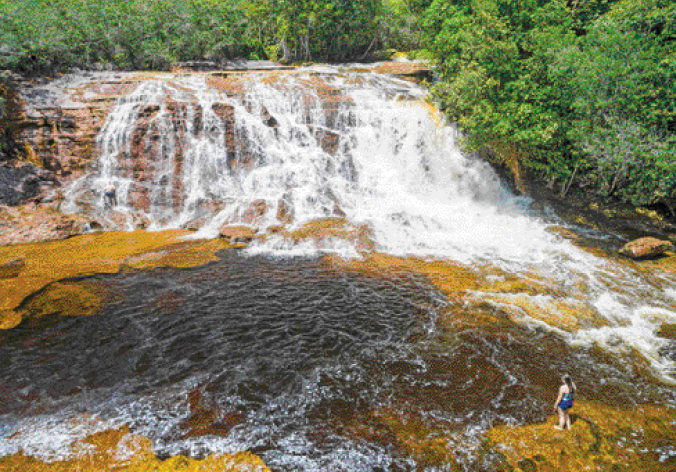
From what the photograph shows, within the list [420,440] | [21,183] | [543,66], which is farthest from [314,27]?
[420,440]

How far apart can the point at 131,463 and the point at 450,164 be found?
17728mm

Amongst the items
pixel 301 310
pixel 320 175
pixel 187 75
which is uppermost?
pixel 187 75

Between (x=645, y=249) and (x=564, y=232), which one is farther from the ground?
(x=645, y=249)

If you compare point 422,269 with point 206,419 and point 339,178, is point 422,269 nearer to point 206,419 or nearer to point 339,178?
point 206,419

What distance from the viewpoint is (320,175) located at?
55.2ft

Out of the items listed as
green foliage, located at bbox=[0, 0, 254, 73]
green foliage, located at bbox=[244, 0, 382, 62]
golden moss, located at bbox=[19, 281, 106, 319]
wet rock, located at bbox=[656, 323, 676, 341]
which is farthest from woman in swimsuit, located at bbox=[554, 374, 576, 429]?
green foliage, located at bbox=[244, 0, 382, 62]

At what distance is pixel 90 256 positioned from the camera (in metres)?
11.2

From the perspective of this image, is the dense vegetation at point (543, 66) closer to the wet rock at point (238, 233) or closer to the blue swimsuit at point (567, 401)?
the wet rock at point (238, 233)

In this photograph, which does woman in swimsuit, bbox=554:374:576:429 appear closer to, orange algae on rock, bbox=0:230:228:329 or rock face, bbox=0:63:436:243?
orange algae on rock, bbox=0:230:228:329

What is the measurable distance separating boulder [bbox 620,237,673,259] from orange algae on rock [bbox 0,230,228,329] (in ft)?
48.6

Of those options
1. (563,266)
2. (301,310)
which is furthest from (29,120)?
(563,266)

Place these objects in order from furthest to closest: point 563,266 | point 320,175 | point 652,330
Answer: point 320,175
point 563,266
point 652,330

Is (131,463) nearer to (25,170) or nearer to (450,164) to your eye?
(25,170)

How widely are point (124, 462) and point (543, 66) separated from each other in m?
18.4
